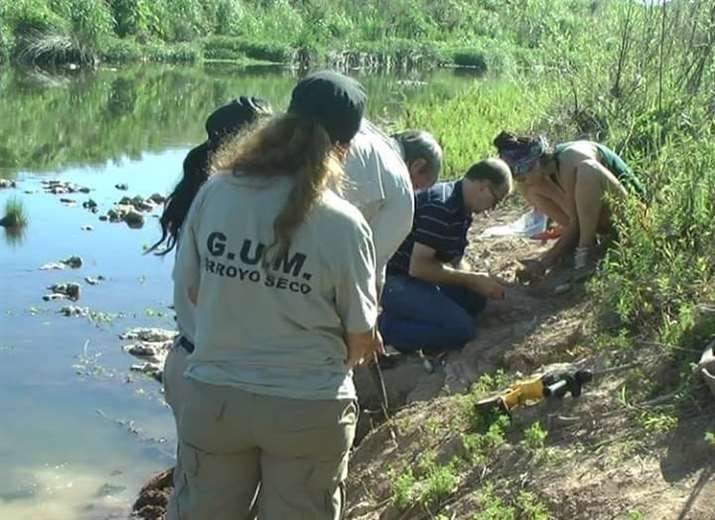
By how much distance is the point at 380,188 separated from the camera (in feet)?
14.3

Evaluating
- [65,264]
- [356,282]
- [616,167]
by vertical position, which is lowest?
[65,264]

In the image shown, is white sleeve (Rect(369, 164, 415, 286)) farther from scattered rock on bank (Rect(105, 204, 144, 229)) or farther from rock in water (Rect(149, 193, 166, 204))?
rock in water (Rect(149, 193, 166, 204))

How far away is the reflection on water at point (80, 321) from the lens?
6.15m

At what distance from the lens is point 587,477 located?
3887mm

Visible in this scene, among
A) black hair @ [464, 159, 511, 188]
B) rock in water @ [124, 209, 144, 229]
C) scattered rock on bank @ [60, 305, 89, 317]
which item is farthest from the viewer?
rock in water @ [124, 209, 144, 229]

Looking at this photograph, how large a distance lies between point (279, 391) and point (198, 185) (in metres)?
0.96

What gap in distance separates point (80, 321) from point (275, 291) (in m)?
6.28

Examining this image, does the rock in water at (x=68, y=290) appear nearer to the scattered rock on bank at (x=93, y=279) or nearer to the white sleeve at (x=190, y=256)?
the scattered rock on bank at (x=93, y=279)

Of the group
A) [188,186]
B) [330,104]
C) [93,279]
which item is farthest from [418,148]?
[93,279]

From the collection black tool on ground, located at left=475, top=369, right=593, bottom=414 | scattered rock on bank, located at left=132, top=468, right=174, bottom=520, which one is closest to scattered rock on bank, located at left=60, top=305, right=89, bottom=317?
scattered rock on bank, located at left=132, top=468, right=174, bottom=520

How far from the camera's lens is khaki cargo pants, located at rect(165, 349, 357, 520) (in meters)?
3.07

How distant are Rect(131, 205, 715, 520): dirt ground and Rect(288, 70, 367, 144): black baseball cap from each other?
1.48 metres

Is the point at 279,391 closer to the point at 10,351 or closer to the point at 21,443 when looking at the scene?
the point at 21,443

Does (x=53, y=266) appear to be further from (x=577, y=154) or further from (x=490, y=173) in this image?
(x=490, y=173)
